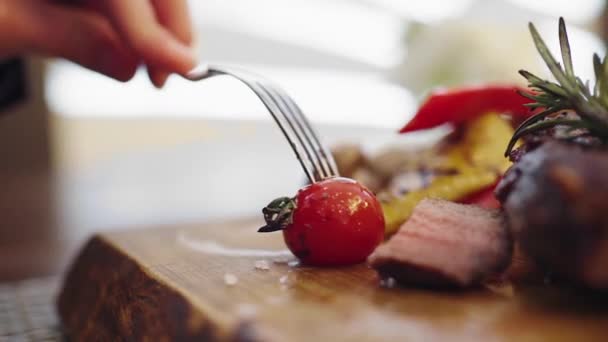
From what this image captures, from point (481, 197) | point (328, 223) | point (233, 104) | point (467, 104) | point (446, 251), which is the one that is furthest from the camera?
point (233, 104)

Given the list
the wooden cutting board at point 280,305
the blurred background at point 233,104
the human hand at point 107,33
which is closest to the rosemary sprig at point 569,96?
the wooden cutting board at point 280,305

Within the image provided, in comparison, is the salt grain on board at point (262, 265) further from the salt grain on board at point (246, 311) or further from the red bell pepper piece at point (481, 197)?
the red bell pepper piece at point (481, 197)

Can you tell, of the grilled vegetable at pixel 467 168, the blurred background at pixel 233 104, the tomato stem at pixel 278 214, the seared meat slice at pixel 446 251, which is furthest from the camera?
the blurred background at pixel 233 104

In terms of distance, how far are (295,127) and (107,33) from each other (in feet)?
1.64

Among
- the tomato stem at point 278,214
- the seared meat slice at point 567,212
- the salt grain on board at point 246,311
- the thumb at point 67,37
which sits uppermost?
the thumb at point 67,37

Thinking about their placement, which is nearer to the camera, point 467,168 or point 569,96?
point 569,96

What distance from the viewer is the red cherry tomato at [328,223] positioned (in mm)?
894

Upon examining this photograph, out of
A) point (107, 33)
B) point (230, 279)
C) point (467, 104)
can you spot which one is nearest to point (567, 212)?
point (230, 279)

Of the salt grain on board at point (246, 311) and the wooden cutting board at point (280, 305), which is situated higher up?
the salt grain on board at point (246, 311)

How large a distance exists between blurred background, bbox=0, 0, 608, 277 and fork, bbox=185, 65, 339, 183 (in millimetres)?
936

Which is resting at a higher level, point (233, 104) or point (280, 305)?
point (233, 104)

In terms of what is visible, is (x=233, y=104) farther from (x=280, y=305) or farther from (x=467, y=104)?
(x=280, y=305)

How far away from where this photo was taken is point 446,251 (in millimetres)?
754

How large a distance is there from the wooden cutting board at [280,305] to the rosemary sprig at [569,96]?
195 mm
